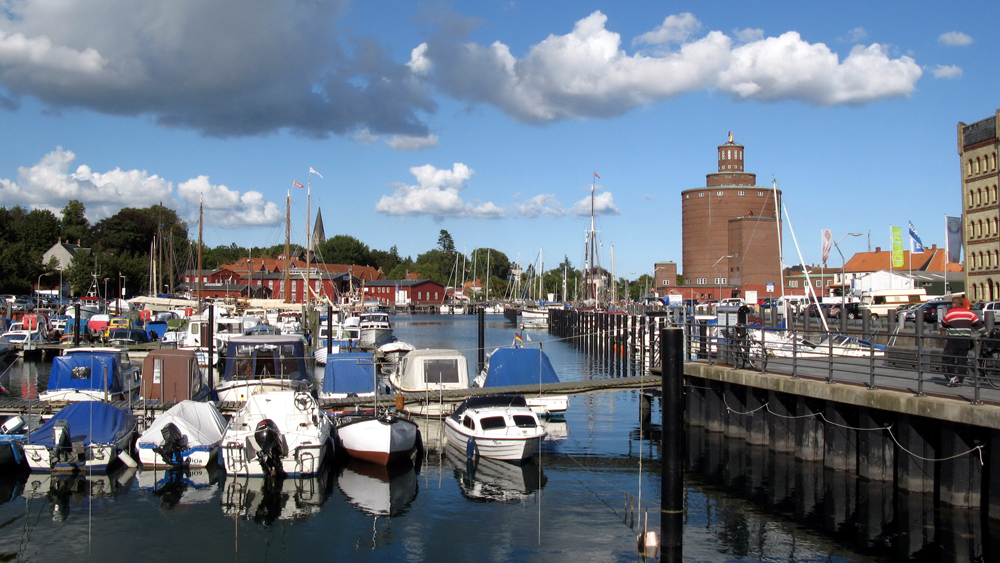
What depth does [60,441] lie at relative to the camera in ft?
72.1

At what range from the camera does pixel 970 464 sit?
17.2m

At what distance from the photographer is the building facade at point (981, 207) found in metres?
60.0

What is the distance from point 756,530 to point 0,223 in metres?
112


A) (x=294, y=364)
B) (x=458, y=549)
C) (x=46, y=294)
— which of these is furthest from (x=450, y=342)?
(x=458, y=549)

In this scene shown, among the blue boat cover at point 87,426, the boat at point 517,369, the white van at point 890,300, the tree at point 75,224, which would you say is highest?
the tree at point 75,224

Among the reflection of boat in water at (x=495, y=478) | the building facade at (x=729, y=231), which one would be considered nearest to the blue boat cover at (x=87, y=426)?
the reflection of boat in water at (x=495, y=478)

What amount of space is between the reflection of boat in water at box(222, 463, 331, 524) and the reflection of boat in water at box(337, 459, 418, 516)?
2.40 feet

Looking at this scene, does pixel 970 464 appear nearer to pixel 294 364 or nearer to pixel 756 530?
pixel 756 530

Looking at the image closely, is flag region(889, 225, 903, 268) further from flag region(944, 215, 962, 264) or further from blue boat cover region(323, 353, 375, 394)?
blue boat cover region(323, 353, 375, 394)

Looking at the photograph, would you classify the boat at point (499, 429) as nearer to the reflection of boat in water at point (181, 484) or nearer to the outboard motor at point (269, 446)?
the outboard motor at point (269, 446)

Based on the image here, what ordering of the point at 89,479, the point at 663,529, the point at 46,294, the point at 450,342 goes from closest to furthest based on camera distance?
the point at 663,529 → the point at 89,479 → the point at 450,342 → the point at 46,294

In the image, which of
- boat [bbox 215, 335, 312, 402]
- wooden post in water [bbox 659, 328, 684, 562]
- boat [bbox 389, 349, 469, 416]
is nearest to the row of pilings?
boat [bbox 389, 349, 469, 416]

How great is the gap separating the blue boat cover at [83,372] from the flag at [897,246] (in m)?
54.4

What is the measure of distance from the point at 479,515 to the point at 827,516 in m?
8.62
